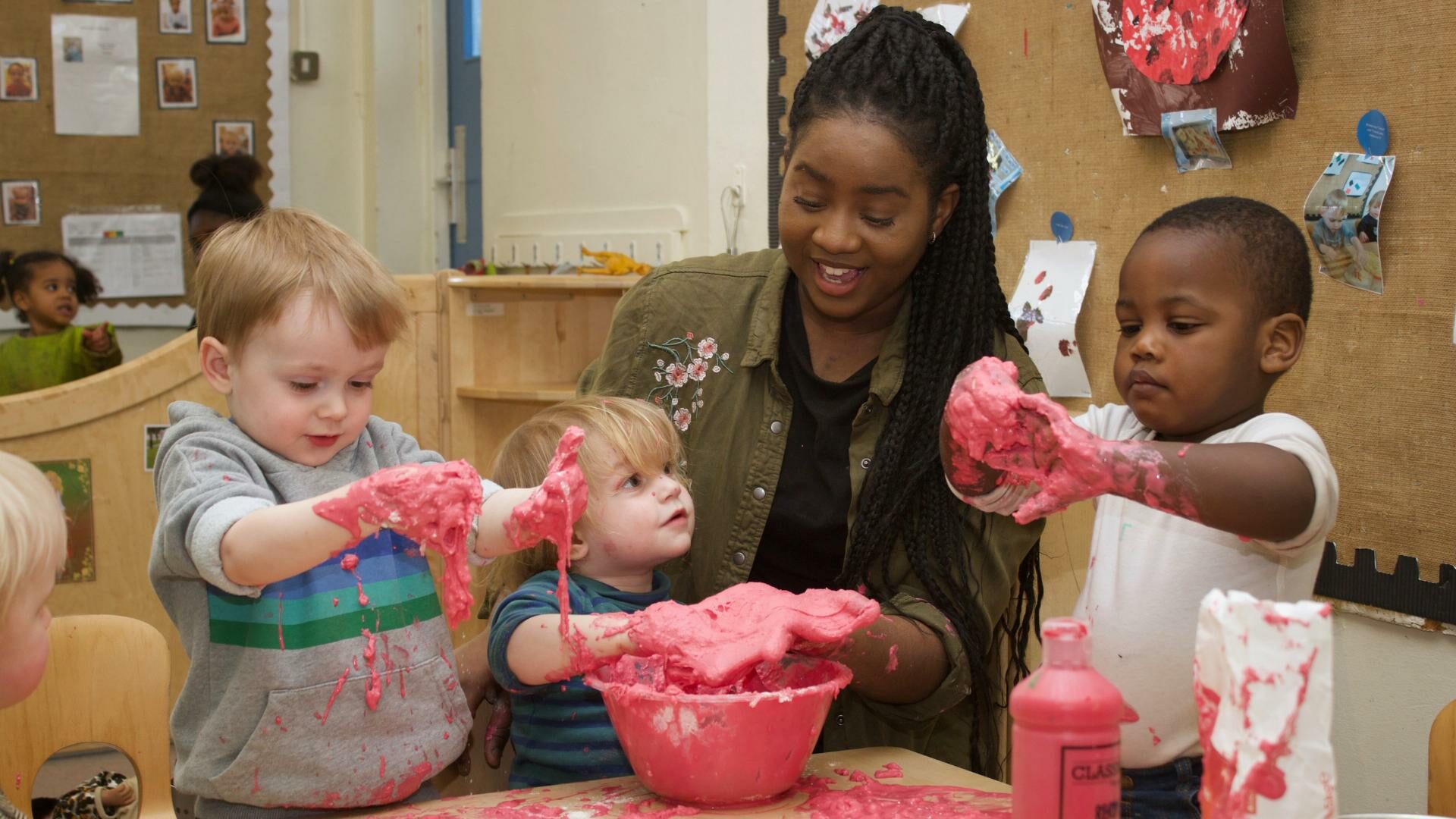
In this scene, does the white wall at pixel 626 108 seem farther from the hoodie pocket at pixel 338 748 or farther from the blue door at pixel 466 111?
the hoodie pocket at pixel 338 748

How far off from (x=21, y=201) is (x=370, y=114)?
142cm

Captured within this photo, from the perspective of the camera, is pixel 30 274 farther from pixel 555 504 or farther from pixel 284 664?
pixel 555 504

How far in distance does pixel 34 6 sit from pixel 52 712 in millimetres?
4427

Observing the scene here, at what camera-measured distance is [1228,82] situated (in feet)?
7.22

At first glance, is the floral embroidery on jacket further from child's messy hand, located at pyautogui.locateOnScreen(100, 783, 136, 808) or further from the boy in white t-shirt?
child's messy hand, located at pyautogui.locateOnScreen(100, 783, 136, 808)

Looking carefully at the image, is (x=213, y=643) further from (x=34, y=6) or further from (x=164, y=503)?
(x=34, y=6)

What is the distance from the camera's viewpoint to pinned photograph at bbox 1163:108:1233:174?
88.7 inches

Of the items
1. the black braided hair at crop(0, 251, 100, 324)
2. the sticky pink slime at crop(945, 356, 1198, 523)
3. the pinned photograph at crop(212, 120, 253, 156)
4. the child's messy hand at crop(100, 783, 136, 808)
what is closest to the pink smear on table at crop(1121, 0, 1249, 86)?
the sticky pink slime at crop(945, 356, 1198, 523)

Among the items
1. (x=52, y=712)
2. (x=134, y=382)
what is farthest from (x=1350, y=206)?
(x=134, y=382)

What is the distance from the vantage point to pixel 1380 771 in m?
2.09

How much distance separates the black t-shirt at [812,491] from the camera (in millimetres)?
1851

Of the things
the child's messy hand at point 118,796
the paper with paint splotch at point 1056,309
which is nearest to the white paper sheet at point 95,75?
the paper with paint splotch at point 1056,309

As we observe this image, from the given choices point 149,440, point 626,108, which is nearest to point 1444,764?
point 149,440

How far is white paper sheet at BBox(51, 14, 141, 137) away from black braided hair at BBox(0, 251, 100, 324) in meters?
0.60
